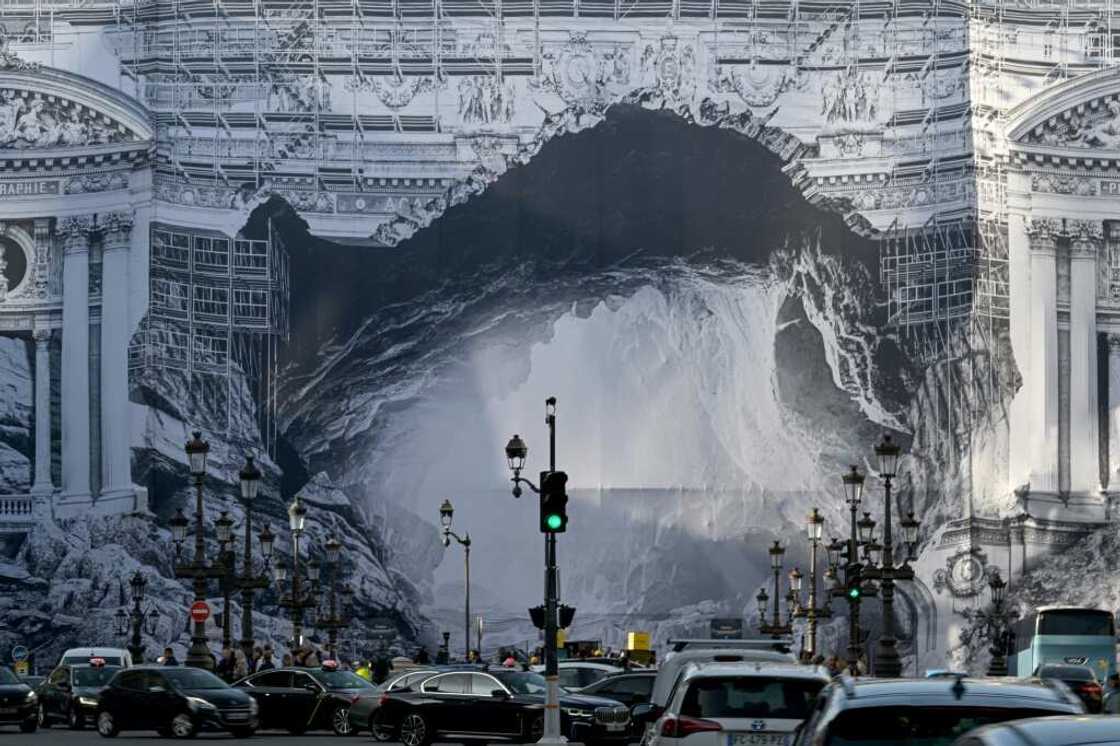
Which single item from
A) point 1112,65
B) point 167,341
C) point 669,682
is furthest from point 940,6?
point 669,682

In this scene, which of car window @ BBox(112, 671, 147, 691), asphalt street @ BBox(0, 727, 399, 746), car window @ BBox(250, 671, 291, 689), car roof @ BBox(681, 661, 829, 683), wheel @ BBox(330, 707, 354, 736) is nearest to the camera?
car roof @ BBox(681, 661, 829, 683)

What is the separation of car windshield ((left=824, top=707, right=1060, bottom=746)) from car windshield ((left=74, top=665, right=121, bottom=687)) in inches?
1000

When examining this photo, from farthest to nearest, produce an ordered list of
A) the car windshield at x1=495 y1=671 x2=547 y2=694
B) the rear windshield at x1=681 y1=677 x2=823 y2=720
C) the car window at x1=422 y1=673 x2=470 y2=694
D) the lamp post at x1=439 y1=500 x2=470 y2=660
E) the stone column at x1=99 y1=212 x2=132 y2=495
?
the stone column at x1=99 y1=212 x2=132 y2=495, the lamp post at x1=439 y1=500 x2=470 y2=660, the car windshield at x1=495 y1=671 x2=547 y2=694, the car window at x1=422 y1=673 x2=470 y2=694, the rear windshield at x1=681 y1=677 x2=823 y2=720

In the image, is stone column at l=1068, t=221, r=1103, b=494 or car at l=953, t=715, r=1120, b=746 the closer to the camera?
Result: car at l=953, t=715, r=1120, b=746

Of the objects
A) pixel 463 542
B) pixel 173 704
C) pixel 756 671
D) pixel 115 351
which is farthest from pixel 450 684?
pixel 115 351

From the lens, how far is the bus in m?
36.6

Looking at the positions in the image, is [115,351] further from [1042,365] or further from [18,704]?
[18,704]

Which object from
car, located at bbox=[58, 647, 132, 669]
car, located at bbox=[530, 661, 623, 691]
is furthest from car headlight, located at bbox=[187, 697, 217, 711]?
car, located at bbox=[58, 647, 132, 669]

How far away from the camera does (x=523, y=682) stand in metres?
25.7

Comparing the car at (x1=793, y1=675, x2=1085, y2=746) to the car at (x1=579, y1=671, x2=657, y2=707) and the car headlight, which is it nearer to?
the car at (x1=579, y1=671, x2=657, y2=707)

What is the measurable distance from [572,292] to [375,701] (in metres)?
33.9

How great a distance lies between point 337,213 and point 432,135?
10.5 feet

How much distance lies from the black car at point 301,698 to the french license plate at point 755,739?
16.8 m

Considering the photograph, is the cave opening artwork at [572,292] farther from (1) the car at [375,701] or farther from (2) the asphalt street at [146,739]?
→ (1) the car at [375,701]
